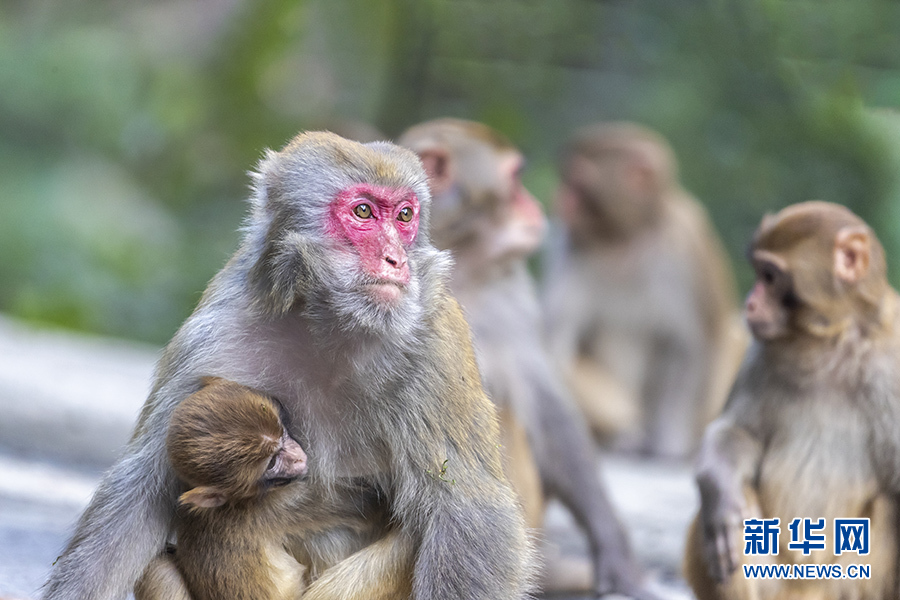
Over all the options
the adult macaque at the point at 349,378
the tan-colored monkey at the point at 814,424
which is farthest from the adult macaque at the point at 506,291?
the adult macaque at the point at 349,378

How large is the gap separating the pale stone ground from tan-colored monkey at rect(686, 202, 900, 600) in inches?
49.1

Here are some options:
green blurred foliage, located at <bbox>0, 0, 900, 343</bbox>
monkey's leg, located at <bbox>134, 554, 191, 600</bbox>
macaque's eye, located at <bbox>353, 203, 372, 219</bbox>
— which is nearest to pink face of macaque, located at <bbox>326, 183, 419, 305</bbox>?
macaque's eye, located at <bbox>353, 203, 372, 219</bbox>

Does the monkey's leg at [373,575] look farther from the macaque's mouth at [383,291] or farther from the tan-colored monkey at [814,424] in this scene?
the tan-colored monkey at [814,424]

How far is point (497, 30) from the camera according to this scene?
11.5 metres

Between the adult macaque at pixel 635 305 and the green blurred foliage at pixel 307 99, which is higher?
the green blurred foliage at pixel 307 99

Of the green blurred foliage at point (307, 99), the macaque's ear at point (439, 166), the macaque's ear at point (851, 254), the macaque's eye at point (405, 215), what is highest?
the green blurred foliage at point (307, 99)

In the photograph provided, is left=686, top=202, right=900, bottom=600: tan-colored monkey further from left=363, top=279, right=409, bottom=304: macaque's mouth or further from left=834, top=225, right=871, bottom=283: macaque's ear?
left=363, top=279, right=409, bottom=304: macaque's mouth

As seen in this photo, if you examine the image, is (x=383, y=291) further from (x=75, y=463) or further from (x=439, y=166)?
(x=75, y=463)

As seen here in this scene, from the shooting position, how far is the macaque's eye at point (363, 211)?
121 inches

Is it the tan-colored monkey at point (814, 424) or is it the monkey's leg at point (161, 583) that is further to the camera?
the tan-colored monkey at point (814, 424)

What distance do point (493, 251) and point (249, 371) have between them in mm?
2610

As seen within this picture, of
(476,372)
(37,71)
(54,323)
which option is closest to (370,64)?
(37,71)

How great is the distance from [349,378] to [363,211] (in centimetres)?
49

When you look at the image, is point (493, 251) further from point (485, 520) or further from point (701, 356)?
point (701, 356)
